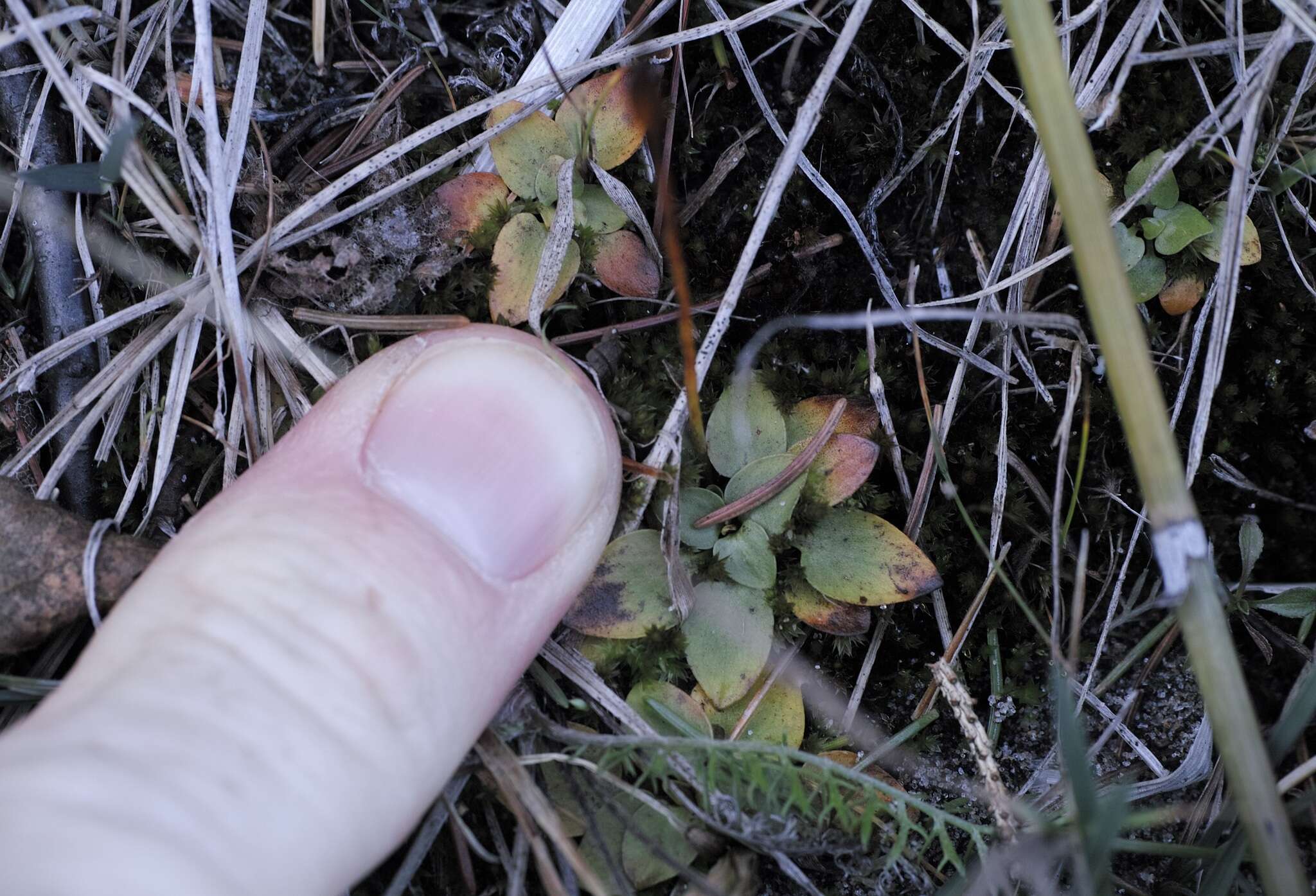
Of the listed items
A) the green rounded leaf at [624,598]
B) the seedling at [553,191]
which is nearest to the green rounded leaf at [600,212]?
the seedling at [553,191]

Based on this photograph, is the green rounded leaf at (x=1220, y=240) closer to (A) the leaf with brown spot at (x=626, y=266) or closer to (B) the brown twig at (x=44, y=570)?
(A) the leaf with brown spot at (x=626, y=266)

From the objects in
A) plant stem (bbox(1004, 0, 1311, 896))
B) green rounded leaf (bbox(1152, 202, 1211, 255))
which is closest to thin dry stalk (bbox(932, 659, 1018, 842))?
plant stem (bbox(1004, 0, 1311, 896))

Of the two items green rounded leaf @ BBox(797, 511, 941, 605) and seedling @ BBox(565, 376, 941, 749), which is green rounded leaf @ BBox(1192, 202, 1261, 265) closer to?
seedling @ BBox(565, 376, 941, 749)

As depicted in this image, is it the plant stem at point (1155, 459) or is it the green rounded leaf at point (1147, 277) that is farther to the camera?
the green rounded leaf at point (1147, 277)

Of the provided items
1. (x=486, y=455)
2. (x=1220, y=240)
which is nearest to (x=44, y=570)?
(x=486, y=455)

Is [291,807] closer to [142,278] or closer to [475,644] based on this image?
[475,644]

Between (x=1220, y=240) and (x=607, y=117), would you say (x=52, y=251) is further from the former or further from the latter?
(x=1220, y=240)
